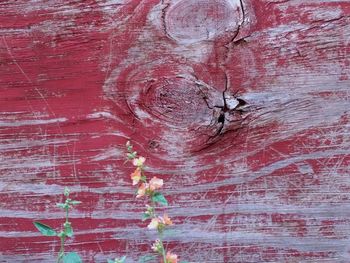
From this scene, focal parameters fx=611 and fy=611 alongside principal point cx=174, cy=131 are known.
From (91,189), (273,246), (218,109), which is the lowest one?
(273,246)

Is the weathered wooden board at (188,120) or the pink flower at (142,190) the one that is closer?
the pink flower at (142,190)

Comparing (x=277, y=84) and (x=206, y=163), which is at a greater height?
(x=277, y=84)

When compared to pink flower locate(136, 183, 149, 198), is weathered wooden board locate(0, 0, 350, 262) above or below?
above

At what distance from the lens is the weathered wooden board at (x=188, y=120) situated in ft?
4.06

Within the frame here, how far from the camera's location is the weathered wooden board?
1.24 m

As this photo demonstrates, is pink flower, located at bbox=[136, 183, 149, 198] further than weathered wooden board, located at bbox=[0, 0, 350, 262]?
No

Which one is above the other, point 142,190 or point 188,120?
point 188,120

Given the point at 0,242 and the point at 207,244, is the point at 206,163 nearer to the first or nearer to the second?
the point at 207,244

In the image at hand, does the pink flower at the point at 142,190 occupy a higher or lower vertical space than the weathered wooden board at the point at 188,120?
lower

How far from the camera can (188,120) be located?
1.25 meters

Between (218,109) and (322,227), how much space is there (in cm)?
34

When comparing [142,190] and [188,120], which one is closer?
[142,190]

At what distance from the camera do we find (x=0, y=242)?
1332 mm

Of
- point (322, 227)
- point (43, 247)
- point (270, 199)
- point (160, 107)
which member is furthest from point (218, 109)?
point (43, 247)
